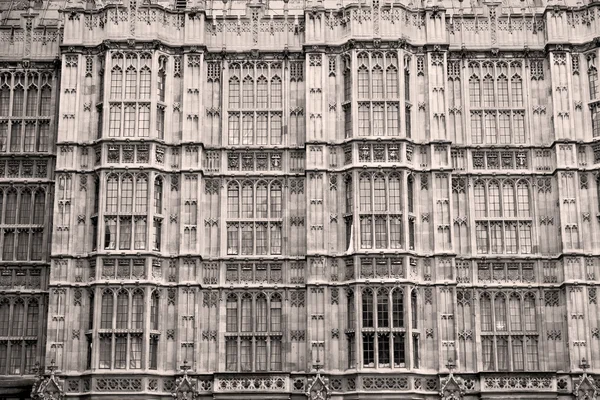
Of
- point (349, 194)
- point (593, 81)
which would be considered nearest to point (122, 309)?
point (349, 194)

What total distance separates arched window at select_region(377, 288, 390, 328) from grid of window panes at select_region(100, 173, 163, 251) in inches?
405

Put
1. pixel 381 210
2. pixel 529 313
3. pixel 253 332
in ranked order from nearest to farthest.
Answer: pixel 253 332, pixel 381 210, pixel 529 313

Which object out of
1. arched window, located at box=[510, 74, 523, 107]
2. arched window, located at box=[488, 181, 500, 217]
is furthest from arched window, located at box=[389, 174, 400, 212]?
arched window, located at box=[510, 74, 523, 107]

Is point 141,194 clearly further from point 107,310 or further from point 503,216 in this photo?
point 503,216

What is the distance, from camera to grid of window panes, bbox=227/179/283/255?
46344mm

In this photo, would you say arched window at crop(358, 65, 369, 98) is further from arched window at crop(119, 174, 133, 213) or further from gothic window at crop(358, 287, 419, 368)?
arched window at crop(119, 174, 133, 213)

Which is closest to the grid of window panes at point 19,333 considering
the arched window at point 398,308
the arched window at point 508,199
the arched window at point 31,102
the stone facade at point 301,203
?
the stone facade at point 301,203

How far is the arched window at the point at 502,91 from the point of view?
48531 mm

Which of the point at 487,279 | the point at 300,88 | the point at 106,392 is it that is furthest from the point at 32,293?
the point at 487,279

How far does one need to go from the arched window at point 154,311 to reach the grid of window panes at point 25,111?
9816 millimetres

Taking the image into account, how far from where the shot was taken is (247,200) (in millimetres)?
46906

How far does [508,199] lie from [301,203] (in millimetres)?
9887

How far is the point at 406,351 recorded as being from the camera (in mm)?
43344

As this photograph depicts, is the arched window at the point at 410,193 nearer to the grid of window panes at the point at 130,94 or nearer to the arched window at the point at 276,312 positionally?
the arched window at the point at 276,312
